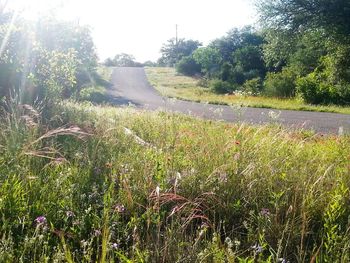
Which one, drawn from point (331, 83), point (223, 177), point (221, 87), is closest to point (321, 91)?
point (331, 83)

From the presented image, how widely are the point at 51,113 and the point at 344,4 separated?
47.7 ft

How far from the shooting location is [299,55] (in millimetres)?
30578

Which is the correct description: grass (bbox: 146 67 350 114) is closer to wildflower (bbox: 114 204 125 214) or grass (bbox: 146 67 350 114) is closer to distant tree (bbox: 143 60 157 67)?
wildflower (bbox: 114 204 125 214)

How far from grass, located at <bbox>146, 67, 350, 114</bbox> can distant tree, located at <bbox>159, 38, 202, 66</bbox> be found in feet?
60.6

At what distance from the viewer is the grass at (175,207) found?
83.8 inches

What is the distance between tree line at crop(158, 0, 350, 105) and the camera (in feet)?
57.1

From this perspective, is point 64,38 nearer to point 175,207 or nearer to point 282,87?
point 175,207

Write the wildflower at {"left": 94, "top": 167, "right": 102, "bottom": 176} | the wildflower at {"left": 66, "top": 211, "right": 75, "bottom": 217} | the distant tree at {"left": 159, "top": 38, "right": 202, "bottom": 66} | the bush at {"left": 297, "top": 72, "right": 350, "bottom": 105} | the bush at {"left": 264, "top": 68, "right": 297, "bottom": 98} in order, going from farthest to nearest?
1. the distant tree at {"left": 159, "top": 38, "right": 202, "bottom": 66}
2. the bush at {"left": 264, "top": 68, "right": 297, "bottom": 98}
3. the bush at {"left": 297, "top": 72, "right": 350, "bottom": 105}
4. the wildflower at {"left": 94, "top": 167, "right": 102, "bottom": 176}
5. the wildflower at {"left": 66, "top": 211, "right": 75, "bottom": 217}

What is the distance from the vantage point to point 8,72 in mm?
8016

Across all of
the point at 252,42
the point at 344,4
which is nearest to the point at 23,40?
the point at 344,4

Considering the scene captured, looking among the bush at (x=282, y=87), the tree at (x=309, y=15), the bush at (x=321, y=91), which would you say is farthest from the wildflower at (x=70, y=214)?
the bush at (x=282, y=87)

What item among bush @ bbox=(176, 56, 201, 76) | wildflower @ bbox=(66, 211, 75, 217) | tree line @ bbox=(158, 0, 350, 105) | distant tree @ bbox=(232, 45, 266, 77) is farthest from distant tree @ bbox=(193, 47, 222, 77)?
wildflower @ bbox=(66, 211, 75, 217)

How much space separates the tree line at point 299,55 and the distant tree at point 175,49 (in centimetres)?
3094

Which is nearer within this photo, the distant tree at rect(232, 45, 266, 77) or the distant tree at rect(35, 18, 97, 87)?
the distant tree at rect(35, 18, 97, 87)
